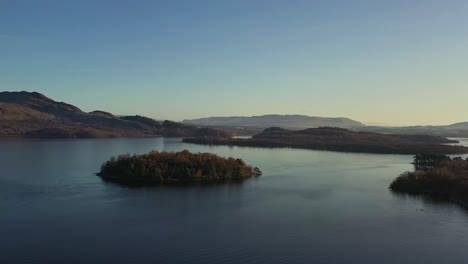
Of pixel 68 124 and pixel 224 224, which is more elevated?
pixel 68 124

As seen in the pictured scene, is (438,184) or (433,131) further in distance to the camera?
(433,131)

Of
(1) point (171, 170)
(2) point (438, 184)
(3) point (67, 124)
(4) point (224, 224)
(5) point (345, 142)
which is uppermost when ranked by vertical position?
(3) point (67, 124)

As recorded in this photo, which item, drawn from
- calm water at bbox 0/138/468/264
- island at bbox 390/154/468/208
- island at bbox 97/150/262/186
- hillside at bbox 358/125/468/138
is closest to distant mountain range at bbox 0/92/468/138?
hillside at bbox 358/125/468/138

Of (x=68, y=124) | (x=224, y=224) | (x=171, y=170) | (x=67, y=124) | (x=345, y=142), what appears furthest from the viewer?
(x=68, y=124)

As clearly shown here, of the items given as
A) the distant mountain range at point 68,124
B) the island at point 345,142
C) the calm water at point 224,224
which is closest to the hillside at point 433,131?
the island at point 345,142

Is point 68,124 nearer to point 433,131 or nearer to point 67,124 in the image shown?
point 67,124

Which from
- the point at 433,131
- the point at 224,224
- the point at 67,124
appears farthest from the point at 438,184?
the point at 433,131

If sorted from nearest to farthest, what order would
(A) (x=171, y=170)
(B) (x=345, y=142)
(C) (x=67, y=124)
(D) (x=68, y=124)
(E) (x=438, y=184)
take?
(E) (x=438, y=184) < (A) (x=171, y=170) < (B) (x=345, y=142) < (C) (x=67, y=124) < (D) (x=68, y=124)

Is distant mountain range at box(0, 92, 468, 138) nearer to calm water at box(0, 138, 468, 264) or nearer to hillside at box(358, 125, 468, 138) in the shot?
hillside at box(358, 125, 468, 138)
